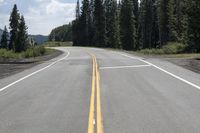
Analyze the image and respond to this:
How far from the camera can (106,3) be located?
119438 mm

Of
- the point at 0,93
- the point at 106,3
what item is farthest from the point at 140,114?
the point at 106,3

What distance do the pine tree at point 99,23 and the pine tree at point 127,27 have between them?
6.05m

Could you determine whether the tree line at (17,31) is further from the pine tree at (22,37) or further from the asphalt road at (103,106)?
the asphalt road at (103,106)

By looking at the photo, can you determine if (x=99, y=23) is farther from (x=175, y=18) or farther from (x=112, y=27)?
(x=175, y=18)

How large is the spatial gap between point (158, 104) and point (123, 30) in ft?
305

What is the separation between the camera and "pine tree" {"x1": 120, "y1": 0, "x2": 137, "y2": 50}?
101750 mm

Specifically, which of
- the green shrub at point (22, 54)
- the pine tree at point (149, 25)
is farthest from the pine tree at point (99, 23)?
the green shrub at point (22, 54)

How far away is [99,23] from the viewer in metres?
111

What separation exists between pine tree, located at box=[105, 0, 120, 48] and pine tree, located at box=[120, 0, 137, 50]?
2917 millimetres

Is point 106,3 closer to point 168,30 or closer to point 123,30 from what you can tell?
point 123,30

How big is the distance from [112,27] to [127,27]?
7.40 metres

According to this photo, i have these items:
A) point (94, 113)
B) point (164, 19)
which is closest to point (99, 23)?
point (164, 19)

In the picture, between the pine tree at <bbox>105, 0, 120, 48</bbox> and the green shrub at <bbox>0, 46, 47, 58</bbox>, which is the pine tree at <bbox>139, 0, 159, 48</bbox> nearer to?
the pine tree at <bbox>105, 0, 120, 48</bbox>

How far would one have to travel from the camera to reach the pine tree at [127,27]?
102 meters
